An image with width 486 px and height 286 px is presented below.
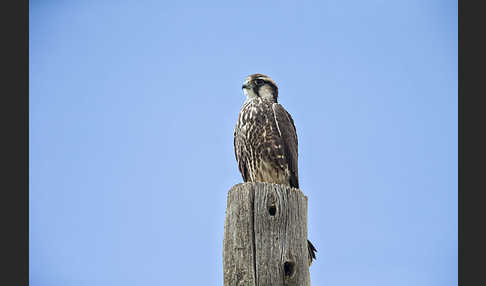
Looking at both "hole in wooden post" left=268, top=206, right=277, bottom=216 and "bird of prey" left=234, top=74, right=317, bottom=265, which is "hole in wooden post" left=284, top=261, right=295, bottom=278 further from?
"bird of prey" left=234, top=74, right=317, bottom=265

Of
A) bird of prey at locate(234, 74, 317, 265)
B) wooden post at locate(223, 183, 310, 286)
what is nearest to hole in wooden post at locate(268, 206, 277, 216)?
wooden post at locate(223, 183, 310, 286)

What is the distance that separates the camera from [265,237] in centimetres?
288

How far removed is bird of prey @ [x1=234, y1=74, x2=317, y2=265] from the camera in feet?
17.7

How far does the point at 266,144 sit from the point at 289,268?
2621 millimetres

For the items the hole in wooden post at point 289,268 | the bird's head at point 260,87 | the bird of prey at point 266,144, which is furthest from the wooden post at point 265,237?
the bird's head at point 260,87

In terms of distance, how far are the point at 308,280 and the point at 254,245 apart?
377 millimetres

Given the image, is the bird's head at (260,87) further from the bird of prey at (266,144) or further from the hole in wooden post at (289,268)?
the hole in wooden post at (289,268)

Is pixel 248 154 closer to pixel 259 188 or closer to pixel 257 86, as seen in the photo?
pixel 257 86

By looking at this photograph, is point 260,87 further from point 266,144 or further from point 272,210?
point 272,210

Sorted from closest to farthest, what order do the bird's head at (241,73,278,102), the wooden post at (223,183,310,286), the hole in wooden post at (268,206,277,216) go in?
1. the wooden post at (223,183,310,286)
2. the hole in wooden post at (268,206,277,216)
3. the bird's head at (241,73,278,102)

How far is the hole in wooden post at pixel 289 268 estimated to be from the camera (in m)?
2.84

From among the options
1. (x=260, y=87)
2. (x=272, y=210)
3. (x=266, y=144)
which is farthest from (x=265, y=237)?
(x=260, y=87)

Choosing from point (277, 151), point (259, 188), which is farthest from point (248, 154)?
point (259, 188)

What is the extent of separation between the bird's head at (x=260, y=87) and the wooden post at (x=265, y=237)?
9.51 feet
